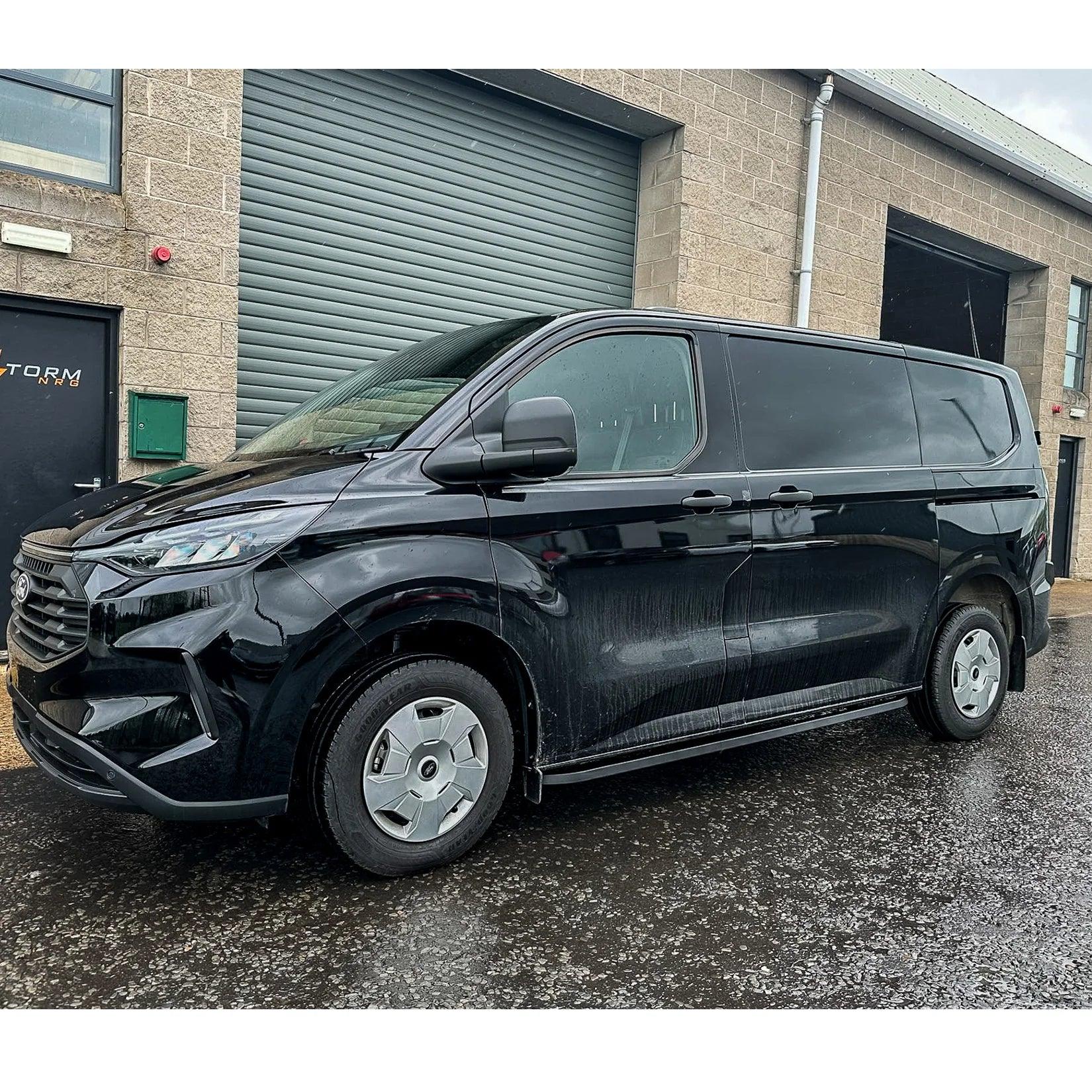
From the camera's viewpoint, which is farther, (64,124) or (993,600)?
(64,124)

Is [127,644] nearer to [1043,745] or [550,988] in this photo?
[550,988]

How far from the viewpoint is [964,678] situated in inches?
195

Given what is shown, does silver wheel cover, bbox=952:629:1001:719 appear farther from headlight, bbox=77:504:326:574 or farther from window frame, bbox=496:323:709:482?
headlight, bbox=77:504:326:574

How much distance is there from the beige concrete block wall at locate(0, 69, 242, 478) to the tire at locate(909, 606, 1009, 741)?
5.19 metres

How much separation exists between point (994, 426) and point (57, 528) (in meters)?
4.51

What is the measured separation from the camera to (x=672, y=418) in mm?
3861

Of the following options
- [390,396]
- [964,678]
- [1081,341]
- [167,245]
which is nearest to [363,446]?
[390,396]

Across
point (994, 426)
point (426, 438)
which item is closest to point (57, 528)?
point (426, 438)

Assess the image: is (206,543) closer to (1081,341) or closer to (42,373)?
(42,373)

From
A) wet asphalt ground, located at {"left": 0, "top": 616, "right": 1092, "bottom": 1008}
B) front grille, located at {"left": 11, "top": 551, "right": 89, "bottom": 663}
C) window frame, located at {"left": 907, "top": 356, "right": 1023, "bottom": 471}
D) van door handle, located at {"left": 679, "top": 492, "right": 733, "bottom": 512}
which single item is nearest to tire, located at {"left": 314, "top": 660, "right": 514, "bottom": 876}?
wet asphalt ground, located at {"left": 0, "top": 616, "right": 1092, "bottom": 1008}

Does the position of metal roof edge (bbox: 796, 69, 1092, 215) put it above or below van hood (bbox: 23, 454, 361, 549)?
above

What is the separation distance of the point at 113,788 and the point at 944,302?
57.8 ft

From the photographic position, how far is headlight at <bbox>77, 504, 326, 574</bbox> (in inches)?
112

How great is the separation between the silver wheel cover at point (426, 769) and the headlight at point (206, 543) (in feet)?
2.20
